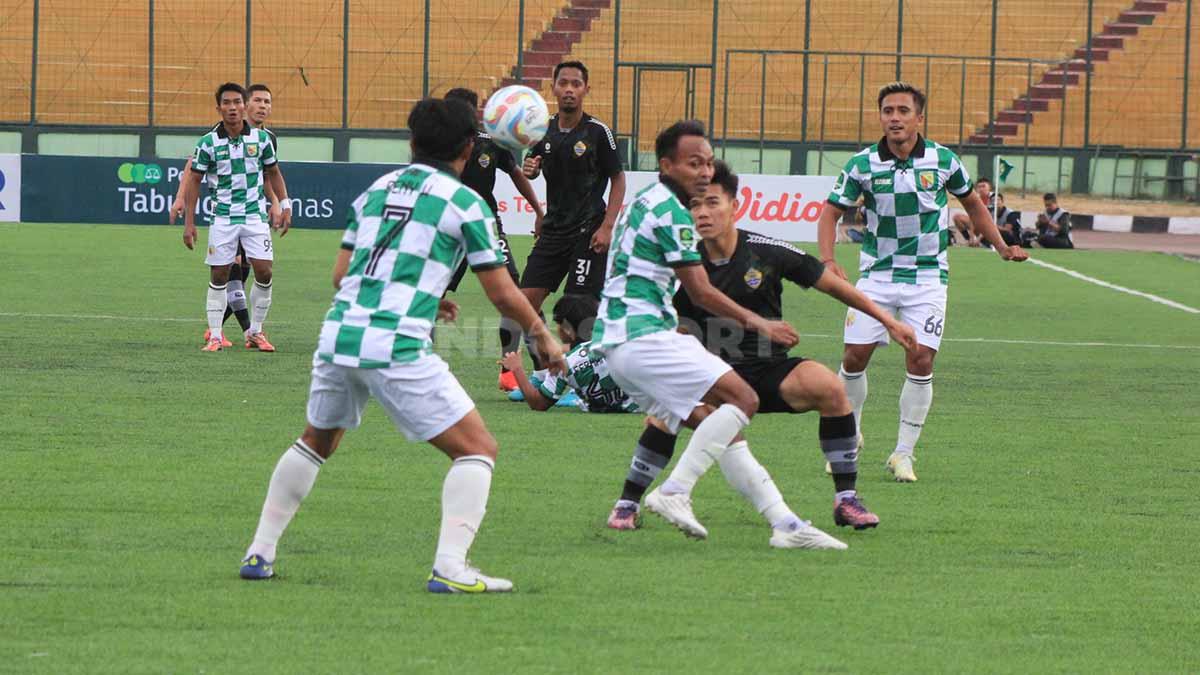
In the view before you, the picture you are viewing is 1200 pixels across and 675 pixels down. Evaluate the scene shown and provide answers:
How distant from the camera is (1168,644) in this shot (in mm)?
5688

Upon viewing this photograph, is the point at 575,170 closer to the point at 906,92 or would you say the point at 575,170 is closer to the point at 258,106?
the point at 906,92

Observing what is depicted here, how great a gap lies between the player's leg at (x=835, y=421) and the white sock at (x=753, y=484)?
49 cm

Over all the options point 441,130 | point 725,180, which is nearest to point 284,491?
point 441,130

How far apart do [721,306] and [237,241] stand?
852cm

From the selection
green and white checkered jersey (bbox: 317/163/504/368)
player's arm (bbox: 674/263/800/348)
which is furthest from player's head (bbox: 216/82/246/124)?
green and white checkered jersey (bbox: 317/163/504/368)

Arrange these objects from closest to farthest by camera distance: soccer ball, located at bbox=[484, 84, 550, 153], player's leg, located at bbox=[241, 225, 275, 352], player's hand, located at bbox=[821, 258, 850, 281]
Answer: player's hand, located at bbox=[821, 258, 850, 281]
soccer ball, located at bbox=[484, 84, 550, 153]
player's leg, located at bbox=[241, 225, 275, 352]

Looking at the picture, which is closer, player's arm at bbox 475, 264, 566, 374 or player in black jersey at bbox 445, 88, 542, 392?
player's arm at bbox 475, 264, 566, 374

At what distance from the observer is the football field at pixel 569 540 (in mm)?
5434

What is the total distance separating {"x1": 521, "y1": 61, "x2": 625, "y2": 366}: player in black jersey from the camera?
11.9 metres

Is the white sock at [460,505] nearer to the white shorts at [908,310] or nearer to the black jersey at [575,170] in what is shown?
the white shorts at [908,310]

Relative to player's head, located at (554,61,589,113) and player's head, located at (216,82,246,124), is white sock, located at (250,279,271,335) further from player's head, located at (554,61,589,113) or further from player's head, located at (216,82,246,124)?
player's head, located at (554,61,589,113)

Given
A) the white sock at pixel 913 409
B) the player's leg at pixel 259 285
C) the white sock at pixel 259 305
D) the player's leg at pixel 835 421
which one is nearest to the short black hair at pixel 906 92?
the white sock at pixel 913 409

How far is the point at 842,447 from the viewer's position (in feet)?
25.0

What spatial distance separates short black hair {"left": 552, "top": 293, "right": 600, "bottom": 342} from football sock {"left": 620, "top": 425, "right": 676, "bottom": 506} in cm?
357
